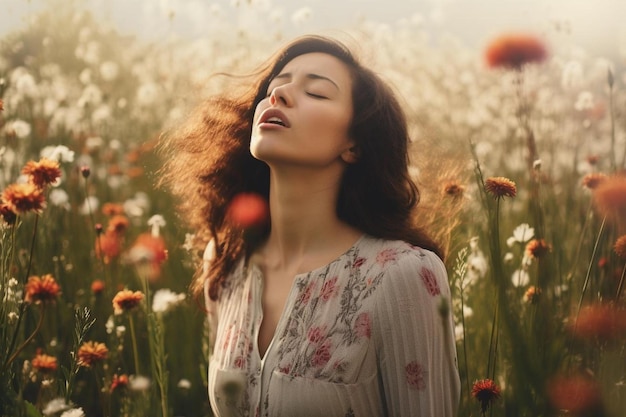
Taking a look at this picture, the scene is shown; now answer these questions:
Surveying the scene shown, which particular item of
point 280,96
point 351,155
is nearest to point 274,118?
point 280,96

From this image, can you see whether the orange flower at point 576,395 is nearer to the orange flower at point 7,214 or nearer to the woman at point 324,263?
the woman at point 324,263

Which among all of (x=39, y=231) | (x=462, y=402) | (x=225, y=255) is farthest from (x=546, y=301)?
(x=39, y=231)

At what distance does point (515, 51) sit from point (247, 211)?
3.52 ft

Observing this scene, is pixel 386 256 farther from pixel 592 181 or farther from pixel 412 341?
pixel 592 181

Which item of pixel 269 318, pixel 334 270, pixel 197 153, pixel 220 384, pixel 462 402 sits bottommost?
pixel 462 402

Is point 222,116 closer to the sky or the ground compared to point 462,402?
closer to the sky

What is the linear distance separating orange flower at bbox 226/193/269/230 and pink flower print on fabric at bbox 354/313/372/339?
1.83 feet

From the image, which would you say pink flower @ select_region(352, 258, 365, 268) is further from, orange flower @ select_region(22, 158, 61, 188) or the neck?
orange flower @ select_region(22, 158, 61, 188)

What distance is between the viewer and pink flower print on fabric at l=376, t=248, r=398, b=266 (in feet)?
6.03

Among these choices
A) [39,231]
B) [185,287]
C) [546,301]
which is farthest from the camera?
[185,287]

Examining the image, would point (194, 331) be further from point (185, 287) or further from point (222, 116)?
point (222, 116)

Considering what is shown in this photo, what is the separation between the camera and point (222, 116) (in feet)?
7.95

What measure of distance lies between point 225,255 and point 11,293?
61cm

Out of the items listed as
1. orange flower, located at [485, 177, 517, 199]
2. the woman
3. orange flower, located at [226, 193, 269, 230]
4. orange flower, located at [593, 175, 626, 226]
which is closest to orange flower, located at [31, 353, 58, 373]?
the woman
